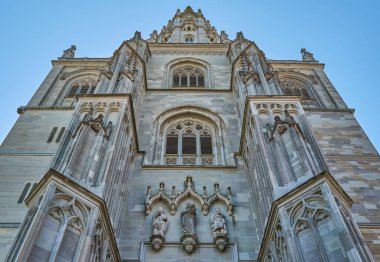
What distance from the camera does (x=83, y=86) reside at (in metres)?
21.3

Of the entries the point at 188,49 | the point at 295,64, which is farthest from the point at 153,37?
the point at 295,64

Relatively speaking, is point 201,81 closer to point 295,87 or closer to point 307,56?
point 295,87

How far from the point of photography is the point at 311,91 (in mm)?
21031

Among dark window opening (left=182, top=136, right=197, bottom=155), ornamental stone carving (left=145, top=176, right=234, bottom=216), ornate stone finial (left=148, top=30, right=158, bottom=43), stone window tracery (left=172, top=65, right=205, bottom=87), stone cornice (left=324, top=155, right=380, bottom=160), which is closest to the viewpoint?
ornamental stone carving (left=145, top=176, right=234, bottom=216)

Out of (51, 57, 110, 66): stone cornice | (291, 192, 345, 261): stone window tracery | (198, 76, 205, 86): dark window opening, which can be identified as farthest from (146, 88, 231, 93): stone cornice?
(291, 192, 345, 261): stone window tracery

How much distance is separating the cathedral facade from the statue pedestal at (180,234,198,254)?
1.4 inches

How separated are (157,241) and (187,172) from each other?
304 centimetres

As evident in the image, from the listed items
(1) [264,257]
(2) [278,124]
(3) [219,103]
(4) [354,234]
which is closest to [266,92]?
(2) [278,124]

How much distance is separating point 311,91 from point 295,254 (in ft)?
47.7

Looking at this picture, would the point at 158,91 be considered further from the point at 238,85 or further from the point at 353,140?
the point at 353,140

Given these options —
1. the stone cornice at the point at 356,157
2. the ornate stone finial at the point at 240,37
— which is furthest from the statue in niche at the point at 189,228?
the ornate stone finial at the point at 240,37

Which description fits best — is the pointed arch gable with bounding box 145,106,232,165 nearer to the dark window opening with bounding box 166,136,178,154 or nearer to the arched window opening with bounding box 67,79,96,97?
the dark window opening with bounding box 166,136,178,154

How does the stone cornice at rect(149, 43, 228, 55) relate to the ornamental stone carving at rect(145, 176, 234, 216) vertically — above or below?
above

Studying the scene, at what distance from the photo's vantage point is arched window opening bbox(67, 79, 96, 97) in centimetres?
2052
